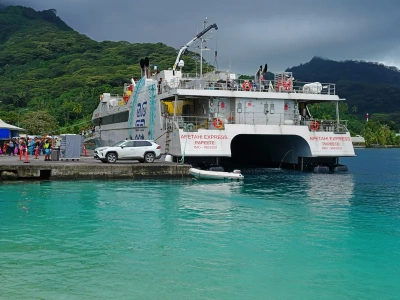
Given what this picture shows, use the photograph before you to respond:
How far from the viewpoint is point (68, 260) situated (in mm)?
10570

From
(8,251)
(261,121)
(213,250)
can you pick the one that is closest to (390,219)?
(213,250)

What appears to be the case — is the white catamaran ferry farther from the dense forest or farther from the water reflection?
the dense forest

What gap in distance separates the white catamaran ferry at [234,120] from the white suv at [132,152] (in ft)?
5.18

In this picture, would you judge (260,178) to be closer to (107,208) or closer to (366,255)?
(107,208)

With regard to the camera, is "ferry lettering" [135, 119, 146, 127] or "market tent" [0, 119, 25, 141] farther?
"market tent" [0, 119, 25, 141]

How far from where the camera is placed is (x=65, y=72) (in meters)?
161

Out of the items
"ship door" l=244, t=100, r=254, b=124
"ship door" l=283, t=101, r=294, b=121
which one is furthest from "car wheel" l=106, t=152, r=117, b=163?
"ship door" l=283, t=101, r=294, b=121

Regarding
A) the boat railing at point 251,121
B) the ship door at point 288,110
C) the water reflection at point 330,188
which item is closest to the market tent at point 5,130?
the boat railing at point 251,121

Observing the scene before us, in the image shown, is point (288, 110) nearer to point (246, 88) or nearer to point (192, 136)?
point (246, 88)

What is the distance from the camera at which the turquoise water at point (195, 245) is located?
901 centimetres

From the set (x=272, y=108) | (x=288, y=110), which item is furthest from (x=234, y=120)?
(x=288, y=110)

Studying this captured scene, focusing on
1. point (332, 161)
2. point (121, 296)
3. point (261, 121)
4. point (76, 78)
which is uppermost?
point (76, 78)

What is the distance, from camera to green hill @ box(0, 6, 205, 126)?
373ft

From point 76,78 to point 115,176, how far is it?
398ft
